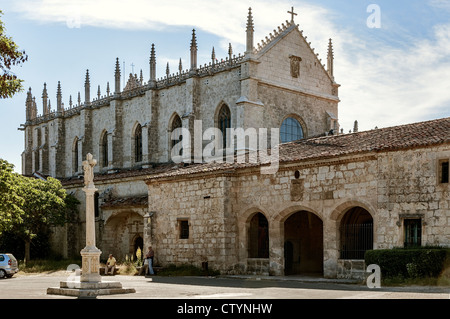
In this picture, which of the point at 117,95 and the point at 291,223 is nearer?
the point at 291,223

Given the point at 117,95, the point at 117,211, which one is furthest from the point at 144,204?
the point at 117,95

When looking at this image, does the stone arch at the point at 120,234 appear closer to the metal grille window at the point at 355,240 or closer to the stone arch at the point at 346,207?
the metal grille window at the point at 355,240

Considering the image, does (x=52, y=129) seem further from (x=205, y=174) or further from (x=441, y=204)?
(x=441, y=204)

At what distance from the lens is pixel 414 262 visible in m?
20.1

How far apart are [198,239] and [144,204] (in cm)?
950

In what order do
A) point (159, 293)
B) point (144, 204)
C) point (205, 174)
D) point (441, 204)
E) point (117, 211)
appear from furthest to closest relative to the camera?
point (117, 211), point (144, 204), point (205, 174), point (441, 204), point (159, 293)

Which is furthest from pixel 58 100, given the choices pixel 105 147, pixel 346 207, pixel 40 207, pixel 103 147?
pixel 346 207

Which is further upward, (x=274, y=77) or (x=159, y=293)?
(x=274, y=77)

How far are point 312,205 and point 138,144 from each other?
2617 cm

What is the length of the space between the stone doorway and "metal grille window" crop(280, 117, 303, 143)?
12163 millimetres

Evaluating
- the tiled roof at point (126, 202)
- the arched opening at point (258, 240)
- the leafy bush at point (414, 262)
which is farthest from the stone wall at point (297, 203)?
the tiled roof at point (126, 202)

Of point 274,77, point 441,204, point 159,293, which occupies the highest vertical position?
point 274,77

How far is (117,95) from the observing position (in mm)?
49562

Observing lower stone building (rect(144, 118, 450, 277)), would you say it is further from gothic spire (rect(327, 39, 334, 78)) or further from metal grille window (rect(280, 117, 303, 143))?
gothic spire (rect(327, 39, 334, 78))
